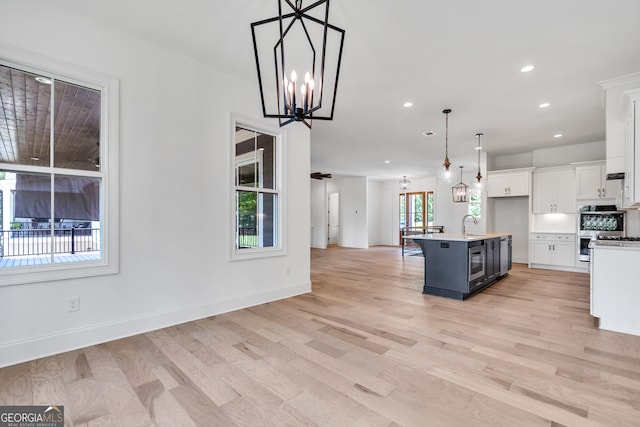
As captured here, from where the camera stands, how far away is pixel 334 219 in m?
12.7

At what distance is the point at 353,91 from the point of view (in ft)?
13.3

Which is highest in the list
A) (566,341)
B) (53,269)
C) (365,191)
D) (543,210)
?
(365,191)

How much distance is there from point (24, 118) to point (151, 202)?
3.69 feet

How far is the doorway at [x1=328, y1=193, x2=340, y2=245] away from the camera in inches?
497

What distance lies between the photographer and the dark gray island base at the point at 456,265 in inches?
162

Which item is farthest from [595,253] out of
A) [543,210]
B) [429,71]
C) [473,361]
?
[543,210]

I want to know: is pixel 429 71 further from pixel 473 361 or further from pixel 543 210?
pixel 543 210

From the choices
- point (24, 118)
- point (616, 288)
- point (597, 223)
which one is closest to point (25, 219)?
point (24, 118)

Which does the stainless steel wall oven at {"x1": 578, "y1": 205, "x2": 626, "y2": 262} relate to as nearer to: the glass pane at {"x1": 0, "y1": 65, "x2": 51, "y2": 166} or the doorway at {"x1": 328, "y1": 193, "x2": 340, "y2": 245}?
the glass pane at {"x1": 0, "y1": 65, "x2": 51, "y2": 166}

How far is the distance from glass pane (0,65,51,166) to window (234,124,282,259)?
1703 millimetres

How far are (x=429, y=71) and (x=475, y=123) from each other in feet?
Result: 7.31

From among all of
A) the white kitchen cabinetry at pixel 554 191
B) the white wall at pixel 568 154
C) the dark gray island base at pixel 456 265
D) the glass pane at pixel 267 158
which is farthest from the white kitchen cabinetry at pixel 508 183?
the glass pane at pixel 267 158

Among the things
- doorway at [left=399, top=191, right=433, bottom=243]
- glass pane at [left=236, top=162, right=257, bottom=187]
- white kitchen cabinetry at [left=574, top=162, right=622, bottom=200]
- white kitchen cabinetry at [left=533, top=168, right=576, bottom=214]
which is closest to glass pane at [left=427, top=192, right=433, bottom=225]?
doorway at [left=399, top=191, right=433, bottom=243]

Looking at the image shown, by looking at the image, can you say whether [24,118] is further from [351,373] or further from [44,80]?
[351,373]
